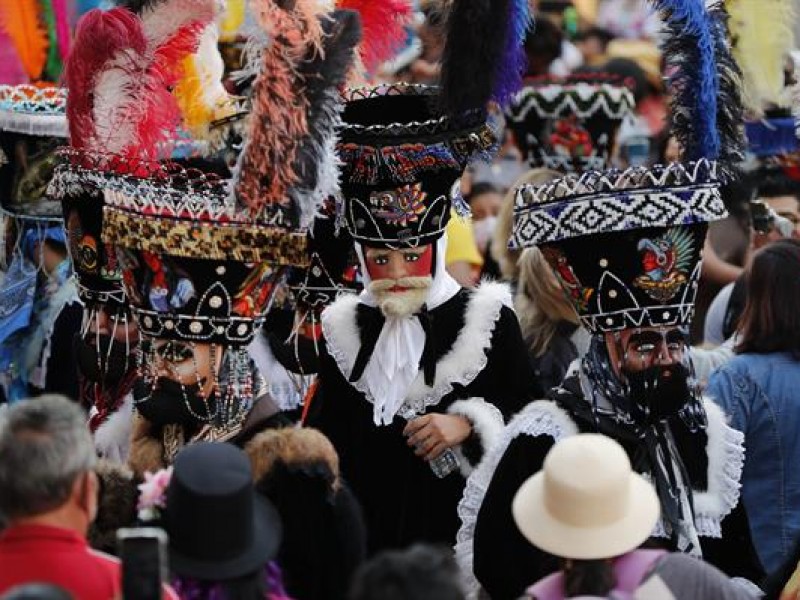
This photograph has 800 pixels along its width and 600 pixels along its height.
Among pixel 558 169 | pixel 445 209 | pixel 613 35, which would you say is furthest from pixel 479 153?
pixel 613 35

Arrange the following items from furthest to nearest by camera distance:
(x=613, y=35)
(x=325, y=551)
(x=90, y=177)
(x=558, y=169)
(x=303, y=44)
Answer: (x=613, y=35), (x=558, y=169), (x=90, y=177), (x=303, y=44), (x=325, y=551)

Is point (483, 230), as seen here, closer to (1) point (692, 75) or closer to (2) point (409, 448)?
(2) point (409, 448)

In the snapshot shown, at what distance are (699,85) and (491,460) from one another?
1.43m

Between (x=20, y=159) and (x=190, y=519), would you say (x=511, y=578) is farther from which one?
(x=20, y=159)

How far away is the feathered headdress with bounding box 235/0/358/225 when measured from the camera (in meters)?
5.30

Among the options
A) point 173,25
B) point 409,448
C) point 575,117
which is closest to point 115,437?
point 409,448

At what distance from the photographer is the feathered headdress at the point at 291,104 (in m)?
5.30

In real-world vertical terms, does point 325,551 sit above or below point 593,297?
below

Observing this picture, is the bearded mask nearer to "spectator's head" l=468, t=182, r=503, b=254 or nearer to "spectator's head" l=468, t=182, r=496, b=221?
"spectator's head" l=468, t=182, r=503, b=254

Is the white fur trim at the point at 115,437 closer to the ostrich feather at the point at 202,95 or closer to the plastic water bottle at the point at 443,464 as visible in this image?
the plastic water bottle at the point at 443,464

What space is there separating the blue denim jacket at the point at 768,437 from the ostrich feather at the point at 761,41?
113cm

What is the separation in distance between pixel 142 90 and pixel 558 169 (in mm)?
4018

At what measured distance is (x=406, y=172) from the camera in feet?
20.5

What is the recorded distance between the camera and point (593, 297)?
18.6 feet
